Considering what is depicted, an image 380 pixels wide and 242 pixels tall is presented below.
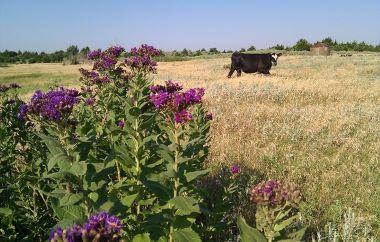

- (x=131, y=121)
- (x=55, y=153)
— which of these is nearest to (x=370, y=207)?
(x=131, y=121)

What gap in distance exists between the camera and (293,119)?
10.4 m

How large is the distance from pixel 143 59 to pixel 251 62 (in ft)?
65.0

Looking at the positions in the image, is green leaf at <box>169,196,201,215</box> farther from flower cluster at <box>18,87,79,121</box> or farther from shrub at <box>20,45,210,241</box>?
flower cluster at <box>18,87,79,121</box>

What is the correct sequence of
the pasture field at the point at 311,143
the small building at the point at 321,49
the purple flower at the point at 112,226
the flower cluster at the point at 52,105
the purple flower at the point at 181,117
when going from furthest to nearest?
the small building at the point at 321,49 < the pasture field at the point at 311,143 < the purple flower at the point at 181,117 < the flower cluster at the point at 52,105 < the purple flower at the point at 112,226

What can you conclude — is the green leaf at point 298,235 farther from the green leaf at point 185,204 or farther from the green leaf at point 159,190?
the green leaf at point 159,190

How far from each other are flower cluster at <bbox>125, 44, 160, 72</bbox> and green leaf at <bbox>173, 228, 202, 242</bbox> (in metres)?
3.02

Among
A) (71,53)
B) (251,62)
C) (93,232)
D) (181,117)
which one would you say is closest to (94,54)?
(181,117)

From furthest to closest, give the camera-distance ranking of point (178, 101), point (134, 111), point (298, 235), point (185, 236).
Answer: point (134, 111) → point (178, 101) → point (185, 236) → point (298, 235)

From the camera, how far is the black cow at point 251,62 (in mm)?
24719

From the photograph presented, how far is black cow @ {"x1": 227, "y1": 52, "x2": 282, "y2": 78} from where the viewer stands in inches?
973

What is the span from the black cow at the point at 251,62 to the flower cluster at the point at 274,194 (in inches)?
865

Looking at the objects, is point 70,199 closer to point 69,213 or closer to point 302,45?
point 69,213

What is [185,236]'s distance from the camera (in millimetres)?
3549

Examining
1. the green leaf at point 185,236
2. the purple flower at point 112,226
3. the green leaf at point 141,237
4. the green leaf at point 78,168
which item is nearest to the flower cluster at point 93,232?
the purple flower at point 112,226
